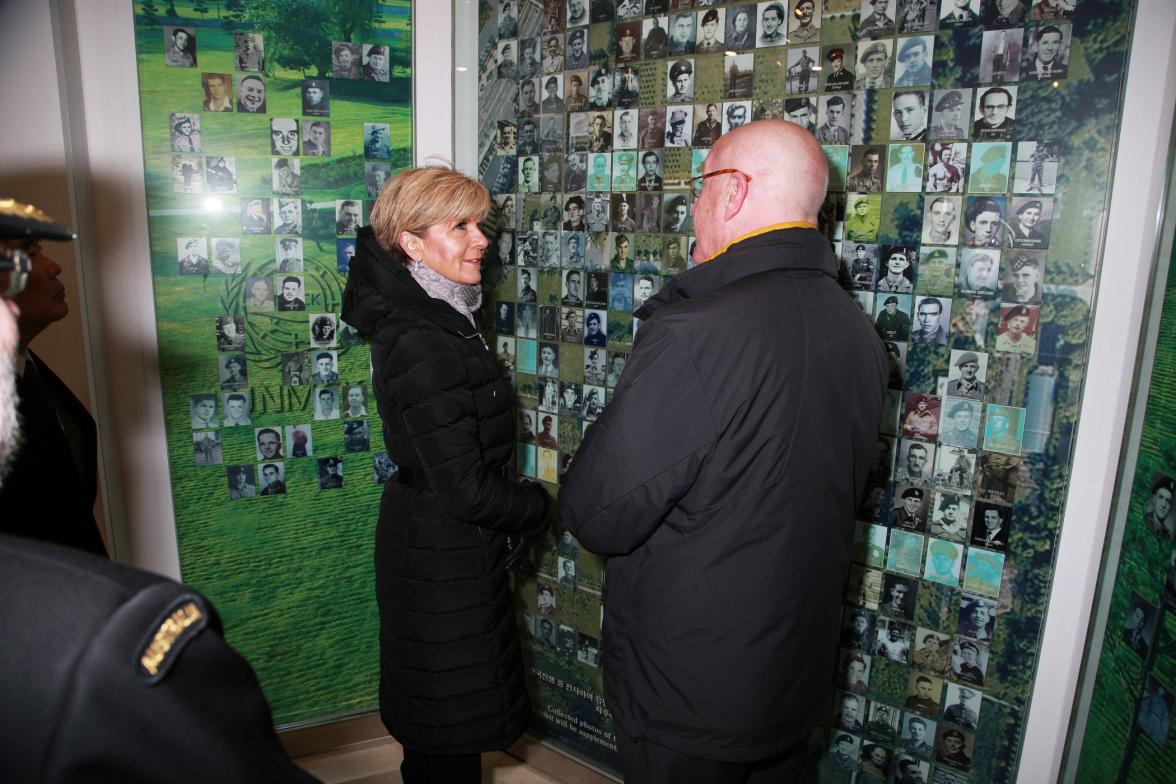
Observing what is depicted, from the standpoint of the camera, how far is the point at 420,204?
6.15ft

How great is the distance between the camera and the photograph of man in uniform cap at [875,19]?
67.1 inches

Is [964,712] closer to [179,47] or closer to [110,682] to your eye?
[110,682]

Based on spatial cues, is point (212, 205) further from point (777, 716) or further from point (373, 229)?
point (777, 716)

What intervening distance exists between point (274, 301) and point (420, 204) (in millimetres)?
721

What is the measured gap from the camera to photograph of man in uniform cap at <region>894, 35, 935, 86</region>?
5.48 ft

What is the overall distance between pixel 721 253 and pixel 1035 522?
96 cm

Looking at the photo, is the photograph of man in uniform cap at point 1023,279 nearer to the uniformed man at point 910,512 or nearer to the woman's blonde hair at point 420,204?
the uniformed man at point 910,512

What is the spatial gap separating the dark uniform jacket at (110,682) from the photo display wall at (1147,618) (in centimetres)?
147

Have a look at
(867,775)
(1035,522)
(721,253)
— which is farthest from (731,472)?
(867,775)

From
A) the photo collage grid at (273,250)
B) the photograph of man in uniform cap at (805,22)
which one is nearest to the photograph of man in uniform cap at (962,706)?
the photograph of man in uniform cap at (805,22)

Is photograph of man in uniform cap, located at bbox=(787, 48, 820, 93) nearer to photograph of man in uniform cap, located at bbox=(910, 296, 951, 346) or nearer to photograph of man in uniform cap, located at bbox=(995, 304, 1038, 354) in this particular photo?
photograph of man in uniform cap, located at bbox=(910, 296, 951, 346)

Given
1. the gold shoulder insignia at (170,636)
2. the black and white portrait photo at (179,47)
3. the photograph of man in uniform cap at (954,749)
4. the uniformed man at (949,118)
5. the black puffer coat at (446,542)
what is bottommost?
the photograph of man in uniform cap at (954,749)

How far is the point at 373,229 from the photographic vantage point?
195 centimetres

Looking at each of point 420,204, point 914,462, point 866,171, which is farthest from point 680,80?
point 914,462
